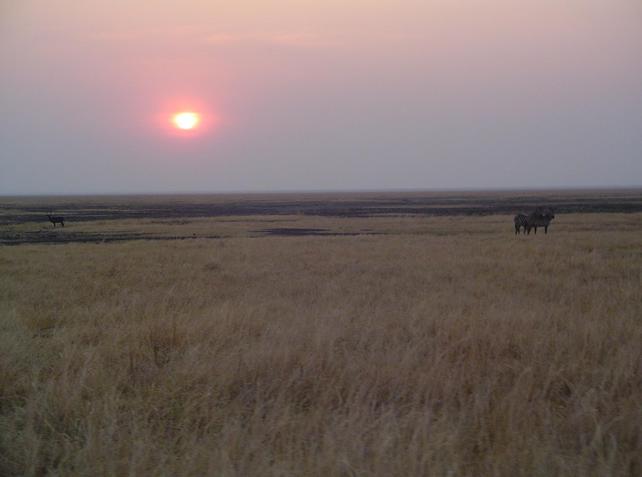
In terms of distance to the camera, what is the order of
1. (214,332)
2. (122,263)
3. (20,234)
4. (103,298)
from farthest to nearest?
1. (20,234)
2. (122,263)
3. (103,298)
4. (214,332)

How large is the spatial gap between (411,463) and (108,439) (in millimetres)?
2032

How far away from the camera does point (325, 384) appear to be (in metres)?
4.91

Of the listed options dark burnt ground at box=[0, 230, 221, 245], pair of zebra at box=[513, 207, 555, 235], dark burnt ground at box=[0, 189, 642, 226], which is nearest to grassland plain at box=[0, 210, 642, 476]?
pair of zebra at box=[513, 207, 555, 235]

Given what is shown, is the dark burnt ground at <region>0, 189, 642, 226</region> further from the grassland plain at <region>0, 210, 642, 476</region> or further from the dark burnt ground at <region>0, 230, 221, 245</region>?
the grassland plain at <region>0, 210, 642, 476</region>

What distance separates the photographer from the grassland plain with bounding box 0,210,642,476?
11.6ft

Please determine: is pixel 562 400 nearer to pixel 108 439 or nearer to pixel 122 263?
pixel 108 439

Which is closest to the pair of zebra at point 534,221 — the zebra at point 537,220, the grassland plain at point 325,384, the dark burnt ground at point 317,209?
the zebra at point 537,220

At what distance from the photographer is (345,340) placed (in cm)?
652

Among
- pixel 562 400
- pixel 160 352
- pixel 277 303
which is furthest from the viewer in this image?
pixel 277 303

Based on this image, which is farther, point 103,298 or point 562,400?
point 103,298

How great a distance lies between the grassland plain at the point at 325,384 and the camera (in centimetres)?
355

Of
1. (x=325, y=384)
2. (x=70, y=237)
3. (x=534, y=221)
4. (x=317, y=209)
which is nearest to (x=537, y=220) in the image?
(x=534, y=221)

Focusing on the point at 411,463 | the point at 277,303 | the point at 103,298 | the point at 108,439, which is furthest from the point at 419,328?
the point at 103,298

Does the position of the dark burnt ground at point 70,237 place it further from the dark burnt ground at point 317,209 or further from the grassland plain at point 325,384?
the grassland plain at point 325,384
